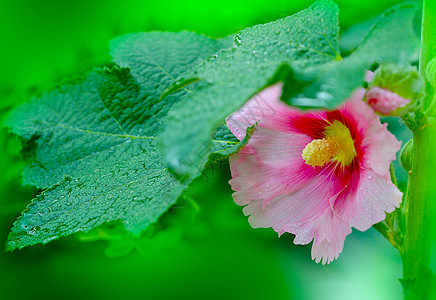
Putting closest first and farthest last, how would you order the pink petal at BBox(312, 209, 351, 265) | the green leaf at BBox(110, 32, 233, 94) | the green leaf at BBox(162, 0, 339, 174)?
the green leaf at BBox(162, 0, 339, 174) < the pink petal at BBox(312, 209, 351, 265) < the green leaf at BBox(110, 32, 233, 94)

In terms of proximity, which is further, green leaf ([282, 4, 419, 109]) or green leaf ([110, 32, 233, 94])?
green leaf ([110, 32, 233, 94])

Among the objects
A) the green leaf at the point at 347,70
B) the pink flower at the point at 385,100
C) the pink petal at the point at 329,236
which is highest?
the green leaf at the point at 347,70

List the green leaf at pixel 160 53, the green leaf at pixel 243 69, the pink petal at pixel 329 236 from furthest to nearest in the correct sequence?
the green leaf at pixel 160 53 → the pink petal at pixel 329 236 → the green leaf at pixel 243 69

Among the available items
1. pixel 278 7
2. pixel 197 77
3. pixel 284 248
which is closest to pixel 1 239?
pixel 284 248

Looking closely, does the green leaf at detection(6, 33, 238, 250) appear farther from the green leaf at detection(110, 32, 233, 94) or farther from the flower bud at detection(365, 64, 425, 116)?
the flower bud at detection(365, 64, 425, 116)

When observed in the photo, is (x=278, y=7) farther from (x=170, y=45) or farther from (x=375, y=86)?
(x=375, y=86)

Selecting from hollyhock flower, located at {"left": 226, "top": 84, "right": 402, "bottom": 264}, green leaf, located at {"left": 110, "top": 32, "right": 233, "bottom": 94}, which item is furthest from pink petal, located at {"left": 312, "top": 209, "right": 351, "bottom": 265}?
green leaf, located at {"left": 110, "top": 32, "right": 233, "bottom": 94}

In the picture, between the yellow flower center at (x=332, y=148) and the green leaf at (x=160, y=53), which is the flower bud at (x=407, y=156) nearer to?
the yellow flower center at (x=332, y=148)

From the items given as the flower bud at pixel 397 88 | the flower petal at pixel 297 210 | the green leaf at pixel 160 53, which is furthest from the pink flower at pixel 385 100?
the green leaf at pixel 160 53
